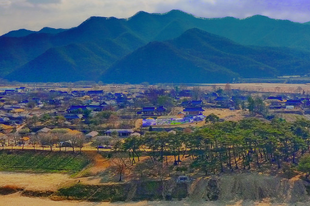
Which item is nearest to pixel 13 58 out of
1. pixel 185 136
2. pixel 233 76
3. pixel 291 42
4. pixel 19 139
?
pixel 233 76

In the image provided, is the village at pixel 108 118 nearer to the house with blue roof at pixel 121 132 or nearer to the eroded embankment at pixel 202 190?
the house with blue roof at pixel 121 132

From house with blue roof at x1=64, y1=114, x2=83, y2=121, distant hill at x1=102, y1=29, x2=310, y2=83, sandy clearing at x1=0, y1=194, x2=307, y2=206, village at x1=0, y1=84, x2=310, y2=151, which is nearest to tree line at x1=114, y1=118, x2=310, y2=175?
sandy clearing at x1=0, y1=194, x2=307, y2=206

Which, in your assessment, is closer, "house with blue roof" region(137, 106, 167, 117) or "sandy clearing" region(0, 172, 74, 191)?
"sandy clearing" region(0, 172, 74, 191)

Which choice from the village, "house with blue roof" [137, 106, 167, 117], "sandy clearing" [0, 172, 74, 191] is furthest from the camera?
"house with blue roof" [137, 106, 167, 117]

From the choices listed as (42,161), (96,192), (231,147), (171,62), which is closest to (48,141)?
(42,161)

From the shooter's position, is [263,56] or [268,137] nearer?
[268,137]

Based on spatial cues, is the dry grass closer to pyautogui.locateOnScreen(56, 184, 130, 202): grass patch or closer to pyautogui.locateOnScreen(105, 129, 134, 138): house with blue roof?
pyautogui.locateOnScreen(105, 129, 134, 138): house with blue roof

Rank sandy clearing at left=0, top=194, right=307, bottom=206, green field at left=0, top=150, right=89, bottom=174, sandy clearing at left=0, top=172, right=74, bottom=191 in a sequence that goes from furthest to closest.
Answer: green field at left=0, top=150, right=89, bottom=174
sandy clearing at left=0, top=172, right=74, bottom=191
sandy clearing at left=0, top=194, right=307, bottom=206

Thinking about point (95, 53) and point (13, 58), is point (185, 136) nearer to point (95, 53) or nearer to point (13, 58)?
point (95, 53)
